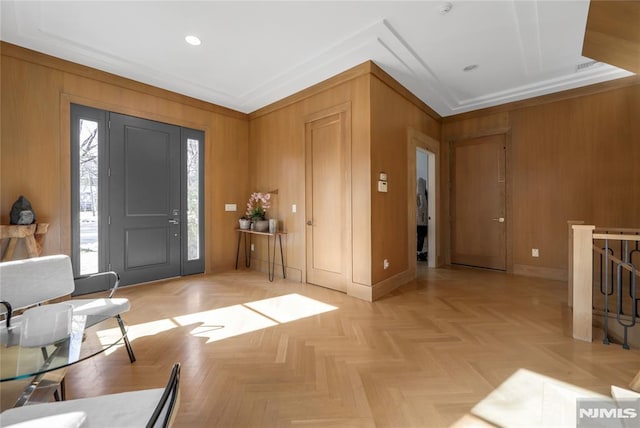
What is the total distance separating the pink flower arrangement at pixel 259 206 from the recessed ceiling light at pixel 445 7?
134 inches

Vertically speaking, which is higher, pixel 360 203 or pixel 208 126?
pixel 208 126

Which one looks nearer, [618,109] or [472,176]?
[618,109]

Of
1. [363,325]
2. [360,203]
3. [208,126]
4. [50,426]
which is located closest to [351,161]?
[360,203]

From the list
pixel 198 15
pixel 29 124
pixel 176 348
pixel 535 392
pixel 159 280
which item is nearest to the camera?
pixel 535 392

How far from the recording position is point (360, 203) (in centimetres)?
373

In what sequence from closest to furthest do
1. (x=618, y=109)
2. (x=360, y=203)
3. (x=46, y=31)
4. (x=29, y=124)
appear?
(x=46, y=31)
(x=29, y=124)
(x=360, y=203)
(x=618, y=109)

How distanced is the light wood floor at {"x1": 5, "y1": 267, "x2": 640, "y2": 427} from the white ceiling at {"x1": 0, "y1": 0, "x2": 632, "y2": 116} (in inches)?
121

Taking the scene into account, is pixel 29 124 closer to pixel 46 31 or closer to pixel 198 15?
pixel 46 31

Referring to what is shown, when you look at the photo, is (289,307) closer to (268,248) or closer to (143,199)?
(268,248)

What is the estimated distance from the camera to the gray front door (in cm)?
401

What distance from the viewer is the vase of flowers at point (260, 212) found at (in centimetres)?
487

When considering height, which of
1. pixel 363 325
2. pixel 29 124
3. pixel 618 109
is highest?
pixel 618 109

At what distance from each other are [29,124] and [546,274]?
24.9 feet

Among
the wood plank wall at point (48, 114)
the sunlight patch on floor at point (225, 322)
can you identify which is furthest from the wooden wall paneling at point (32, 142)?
the sunlight patch on floor at point (225, 322)
